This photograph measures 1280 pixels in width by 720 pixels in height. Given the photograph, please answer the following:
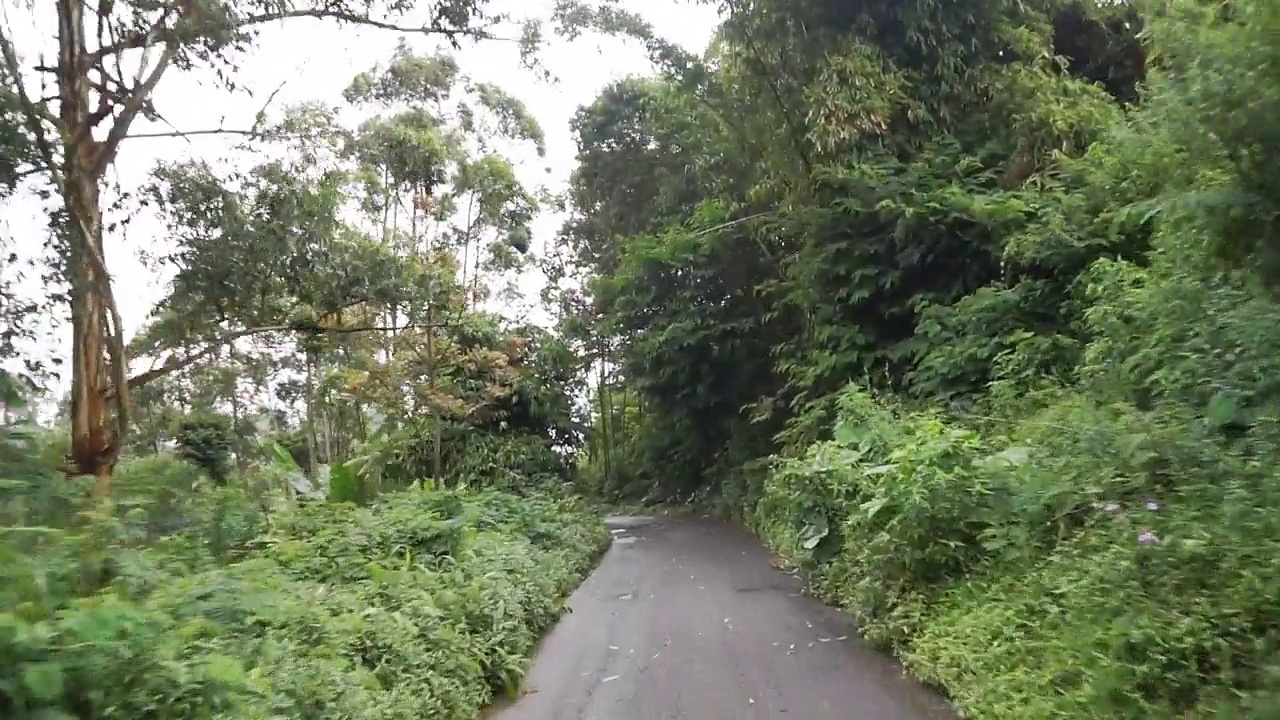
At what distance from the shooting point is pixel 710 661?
7801mm

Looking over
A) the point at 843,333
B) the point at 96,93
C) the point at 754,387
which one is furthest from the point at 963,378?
the point at 754,387

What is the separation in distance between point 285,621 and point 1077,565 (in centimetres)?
490

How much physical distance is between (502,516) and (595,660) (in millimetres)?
6041

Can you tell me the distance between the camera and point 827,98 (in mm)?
13922

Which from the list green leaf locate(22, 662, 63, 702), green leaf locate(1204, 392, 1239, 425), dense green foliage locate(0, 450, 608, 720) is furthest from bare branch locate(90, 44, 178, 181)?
green leaf locate(1204, 392, 1239, 425)

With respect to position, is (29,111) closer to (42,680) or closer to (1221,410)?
(42,680)

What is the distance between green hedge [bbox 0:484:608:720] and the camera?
3.50 metres

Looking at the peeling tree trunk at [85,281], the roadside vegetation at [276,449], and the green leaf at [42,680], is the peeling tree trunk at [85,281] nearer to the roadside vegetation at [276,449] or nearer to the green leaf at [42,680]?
the roadside vegetation at [276,449]

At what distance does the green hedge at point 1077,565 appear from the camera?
4.50 meters

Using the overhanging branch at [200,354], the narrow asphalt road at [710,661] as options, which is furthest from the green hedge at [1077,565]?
the overhanging branch at [200,354]

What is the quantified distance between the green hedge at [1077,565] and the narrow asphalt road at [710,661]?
1.18ft

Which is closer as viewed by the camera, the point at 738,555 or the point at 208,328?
the point at 208,328

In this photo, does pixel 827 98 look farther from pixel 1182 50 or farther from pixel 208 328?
pixel 208 328

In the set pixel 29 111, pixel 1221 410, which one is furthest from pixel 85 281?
pixel 1221 410
